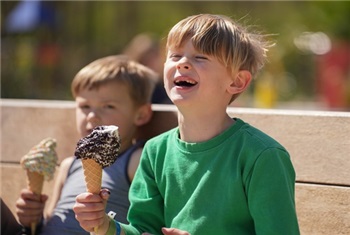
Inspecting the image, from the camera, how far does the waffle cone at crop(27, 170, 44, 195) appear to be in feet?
12.4

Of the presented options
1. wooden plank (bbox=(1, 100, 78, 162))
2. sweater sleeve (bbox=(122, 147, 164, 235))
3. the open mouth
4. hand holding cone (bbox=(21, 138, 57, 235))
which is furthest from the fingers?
wooden plank (bbox=(1, 100, 78, 162))

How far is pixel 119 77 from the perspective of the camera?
389cm

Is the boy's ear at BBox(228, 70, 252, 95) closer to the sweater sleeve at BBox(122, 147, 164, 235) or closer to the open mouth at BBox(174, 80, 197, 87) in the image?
the open mouth at BBox(174, 80, 197, 87)

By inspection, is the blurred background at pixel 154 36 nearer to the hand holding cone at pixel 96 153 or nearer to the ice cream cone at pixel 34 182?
the ice cream cone at pixel 34 182

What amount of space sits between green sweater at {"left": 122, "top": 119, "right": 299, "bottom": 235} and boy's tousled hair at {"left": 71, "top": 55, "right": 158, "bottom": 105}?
28.3 inches

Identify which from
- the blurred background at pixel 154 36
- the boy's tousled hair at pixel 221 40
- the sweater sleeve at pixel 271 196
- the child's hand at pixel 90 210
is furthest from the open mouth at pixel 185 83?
the blurred background at pixel 154 36

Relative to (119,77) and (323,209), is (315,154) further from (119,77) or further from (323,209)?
(119,77)

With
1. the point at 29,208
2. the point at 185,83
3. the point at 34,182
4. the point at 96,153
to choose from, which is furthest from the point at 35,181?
the point at 185,83

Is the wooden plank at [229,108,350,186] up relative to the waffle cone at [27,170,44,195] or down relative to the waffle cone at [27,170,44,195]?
up

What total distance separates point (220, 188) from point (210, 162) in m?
0.11

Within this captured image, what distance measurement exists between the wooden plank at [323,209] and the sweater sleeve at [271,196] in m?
0.59

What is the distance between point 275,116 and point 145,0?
23.7 meters

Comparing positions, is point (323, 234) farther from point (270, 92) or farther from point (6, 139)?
point (270, 92)

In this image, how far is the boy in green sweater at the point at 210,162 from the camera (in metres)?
2.86
